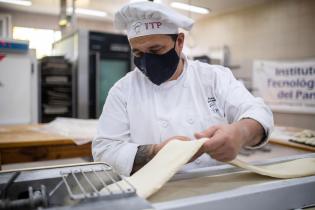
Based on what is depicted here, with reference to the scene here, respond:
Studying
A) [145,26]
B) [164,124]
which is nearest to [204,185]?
[164,124]

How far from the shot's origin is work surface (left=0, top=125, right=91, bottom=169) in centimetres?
186

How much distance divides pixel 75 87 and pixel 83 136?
1567 millimetres

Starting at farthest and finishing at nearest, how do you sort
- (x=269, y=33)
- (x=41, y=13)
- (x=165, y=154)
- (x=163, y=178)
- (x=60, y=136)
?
(x=41, y=13), (x=269, y=33), (x=60, y=136), (x=165, y=154), (x=163, y=178)

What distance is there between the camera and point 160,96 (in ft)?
3.86

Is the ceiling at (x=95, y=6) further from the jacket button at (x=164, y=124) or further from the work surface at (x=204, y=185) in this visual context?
the work surface at (x=204, y=185)

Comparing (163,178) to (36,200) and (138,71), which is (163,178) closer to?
(36,200)

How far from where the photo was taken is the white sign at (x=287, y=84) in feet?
14.6

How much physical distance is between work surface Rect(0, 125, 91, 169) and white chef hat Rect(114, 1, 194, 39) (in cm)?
118

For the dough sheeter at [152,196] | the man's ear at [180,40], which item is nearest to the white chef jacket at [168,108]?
the man's ear at [180,40]

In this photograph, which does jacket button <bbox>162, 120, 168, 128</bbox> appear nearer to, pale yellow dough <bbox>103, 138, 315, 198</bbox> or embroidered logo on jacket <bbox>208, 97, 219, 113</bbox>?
embroidered logo on jacket <bbox>208, 97, 219, 113</bbox>

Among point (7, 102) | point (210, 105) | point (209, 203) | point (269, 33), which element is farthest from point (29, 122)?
point (269, 33)

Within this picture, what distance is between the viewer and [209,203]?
0.51 m

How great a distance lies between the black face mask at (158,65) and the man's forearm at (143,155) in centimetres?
30

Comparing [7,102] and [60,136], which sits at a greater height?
[7,102]
